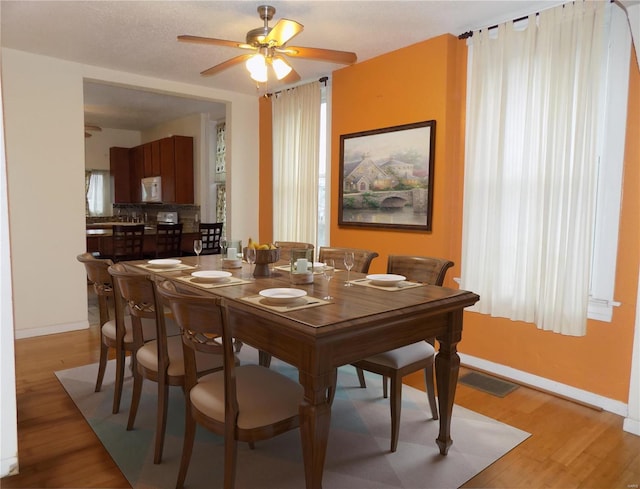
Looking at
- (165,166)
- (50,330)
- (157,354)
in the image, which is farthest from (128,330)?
(165,166)

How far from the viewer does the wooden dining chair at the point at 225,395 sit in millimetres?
1648

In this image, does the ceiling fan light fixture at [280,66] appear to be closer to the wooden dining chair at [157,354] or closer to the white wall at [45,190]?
the wooden dining chair at [157,354]

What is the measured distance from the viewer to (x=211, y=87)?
5145mm

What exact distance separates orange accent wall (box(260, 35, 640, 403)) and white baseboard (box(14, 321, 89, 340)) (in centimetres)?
268

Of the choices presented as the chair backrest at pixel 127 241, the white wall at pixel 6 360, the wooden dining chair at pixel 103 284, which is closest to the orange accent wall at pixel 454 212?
the wooden dining chair at pixel 103 284

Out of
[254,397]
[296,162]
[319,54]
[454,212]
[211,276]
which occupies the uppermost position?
[319,54]

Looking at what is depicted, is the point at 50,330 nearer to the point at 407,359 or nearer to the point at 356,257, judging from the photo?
the point at 356,257

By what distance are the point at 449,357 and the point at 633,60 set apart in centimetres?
215

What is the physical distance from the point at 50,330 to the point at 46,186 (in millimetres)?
1380

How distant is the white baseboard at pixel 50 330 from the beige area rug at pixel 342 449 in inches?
62.1

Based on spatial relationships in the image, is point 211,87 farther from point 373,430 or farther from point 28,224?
point 373,430

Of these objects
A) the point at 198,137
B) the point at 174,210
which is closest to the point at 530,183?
the point at 198,137

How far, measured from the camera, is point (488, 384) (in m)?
3.17

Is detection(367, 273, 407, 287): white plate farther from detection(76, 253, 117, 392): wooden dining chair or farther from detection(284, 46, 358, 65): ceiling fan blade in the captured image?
detection(76, 253, 117, 392): wooden dining chair
